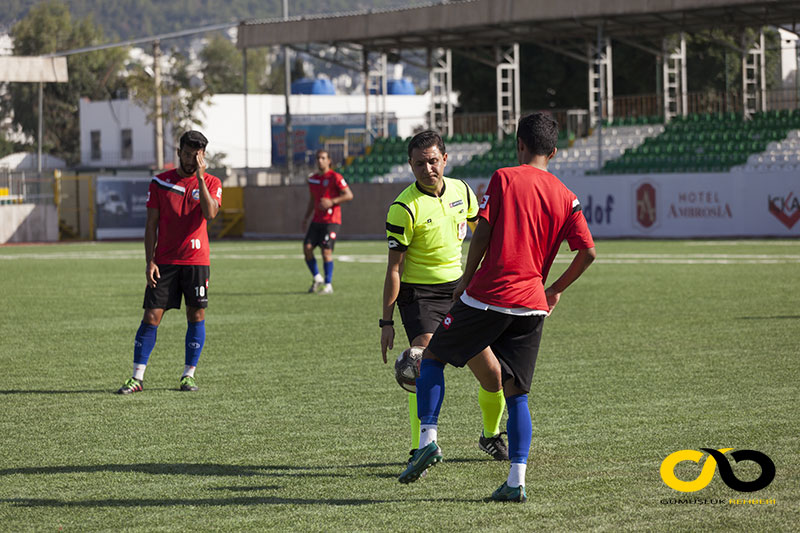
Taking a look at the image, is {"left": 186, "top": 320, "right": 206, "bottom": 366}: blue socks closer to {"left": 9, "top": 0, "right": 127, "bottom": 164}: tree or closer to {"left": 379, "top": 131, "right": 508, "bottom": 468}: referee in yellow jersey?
{"left": 379, "top": 131, "right": 508, "bottom": 468}: referee in yellow jersey

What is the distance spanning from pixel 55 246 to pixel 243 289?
20.6 metres

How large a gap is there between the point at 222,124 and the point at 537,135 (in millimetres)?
77465

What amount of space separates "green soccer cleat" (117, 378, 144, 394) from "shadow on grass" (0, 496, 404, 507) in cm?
328

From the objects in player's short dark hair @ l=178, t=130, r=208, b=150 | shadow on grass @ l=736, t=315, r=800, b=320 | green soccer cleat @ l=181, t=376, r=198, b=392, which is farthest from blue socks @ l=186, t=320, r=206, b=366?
shadow on grass @ l=736, t=315, r=800, b=320

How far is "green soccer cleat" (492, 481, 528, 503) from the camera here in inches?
220

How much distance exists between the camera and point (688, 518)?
528cm

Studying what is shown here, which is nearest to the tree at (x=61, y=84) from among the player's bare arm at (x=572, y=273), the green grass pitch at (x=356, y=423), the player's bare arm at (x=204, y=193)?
the green grass pitch at (x=356, y=423)

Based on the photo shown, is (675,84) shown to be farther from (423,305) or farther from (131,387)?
(423,305)

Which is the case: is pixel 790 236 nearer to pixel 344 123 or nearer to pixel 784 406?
pixel 784 406

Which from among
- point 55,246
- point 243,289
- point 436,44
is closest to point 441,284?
point 243,289

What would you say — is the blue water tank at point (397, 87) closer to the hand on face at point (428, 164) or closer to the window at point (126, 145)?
the window at point (126, 145)

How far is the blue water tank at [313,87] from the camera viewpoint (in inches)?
3433

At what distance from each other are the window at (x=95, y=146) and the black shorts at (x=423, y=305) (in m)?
83.0

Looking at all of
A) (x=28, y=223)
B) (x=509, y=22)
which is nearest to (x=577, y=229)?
(x=509, y=22)
